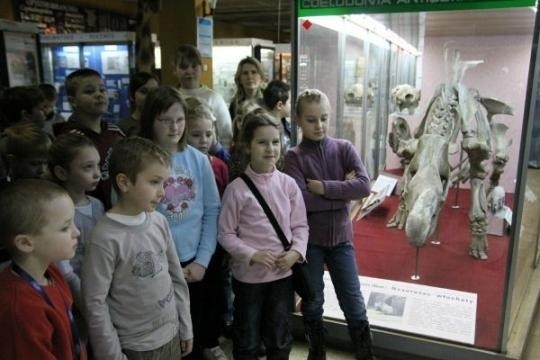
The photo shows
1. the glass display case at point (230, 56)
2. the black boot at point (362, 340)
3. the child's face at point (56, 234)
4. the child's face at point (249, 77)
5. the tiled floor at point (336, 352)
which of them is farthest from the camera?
the glass display case at point (230, 56)

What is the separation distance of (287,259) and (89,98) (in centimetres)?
132

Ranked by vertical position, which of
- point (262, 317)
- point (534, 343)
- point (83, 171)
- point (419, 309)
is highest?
point (83, 171)

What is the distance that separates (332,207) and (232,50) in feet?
24.7

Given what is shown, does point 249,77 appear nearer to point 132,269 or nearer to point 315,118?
point 315,118

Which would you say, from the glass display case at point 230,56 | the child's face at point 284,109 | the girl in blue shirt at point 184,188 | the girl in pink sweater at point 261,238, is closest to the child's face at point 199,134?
the girl in blue shirt at point 184,188

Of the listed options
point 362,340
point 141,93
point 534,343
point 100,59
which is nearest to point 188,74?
point 141,93

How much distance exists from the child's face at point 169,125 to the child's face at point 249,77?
1502 mm

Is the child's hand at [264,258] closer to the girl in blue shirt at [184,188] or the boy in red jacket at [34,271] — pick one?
the girl in blue shirt at [184,188]

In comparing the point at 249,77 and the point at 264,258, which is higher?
the point at 249,77

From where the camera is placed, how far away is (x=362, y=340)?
106 inches

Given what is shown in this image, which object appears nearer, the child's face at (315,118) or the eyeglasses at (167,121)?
the eyeglasses at (167,121)

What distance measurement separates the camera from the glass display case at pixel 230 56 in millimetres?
9219

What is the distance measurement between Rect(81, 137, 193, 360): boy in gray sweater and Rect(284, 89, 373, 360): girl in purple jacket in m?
0.86

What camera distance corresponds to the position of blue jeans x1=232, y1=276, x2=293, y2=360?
234cm
